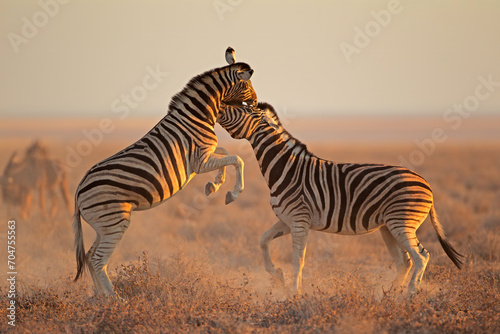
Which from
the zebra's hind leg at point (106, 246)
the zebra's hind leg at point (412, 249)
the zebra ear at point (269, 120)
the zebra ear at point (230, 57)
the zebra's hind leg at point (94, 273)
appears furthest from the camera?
the zebra ear at point (230, 57)

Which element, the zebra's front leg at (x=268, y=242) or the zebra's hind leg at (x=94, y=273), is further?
the zebra's front leg at (x=268, y=242)

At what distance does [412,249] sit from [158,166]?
3382 mm

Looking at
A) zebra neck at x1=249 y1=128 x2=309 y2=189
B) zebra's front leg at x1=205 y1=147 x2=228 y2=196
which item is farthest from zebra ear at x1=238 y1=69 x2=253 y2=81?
zebra's front leg at x1=205 y1=147 x2=228 y2=196

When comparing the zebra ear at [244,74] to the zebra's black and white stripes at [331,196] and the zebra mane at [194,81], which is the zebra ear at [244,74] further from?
the zebra's black and white stripes at [331,196]

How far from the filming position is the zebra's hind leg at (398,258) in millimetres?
7793

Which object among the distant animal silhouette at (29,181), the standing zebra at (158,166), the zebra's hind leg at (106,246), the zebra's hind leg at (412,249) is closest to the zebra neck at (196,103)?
the standing zebra at (158,166)

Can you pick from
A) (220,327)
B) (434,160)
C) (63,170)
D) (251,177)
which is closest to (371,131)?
(434,160)

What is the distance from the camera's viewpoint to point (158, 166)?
7469 mm

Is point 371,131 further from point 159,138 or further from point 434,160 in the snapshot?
point 159,138

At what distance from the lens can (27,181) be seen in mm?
14867

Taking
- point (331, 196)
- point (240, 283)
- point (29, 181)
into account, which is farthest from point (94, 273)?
point (29, 181)

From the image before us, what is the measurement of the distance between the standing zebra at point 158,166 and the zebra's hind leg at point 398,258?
214 cm

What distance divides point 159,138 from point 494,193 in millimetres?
15233

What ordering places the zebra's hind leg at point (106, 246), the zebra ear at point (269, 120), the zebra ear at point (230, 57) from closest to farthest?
the zebra's hind leg at point (106, 246), the zebra ear at point (269, 120), the zebra ear at point (230, 57)
